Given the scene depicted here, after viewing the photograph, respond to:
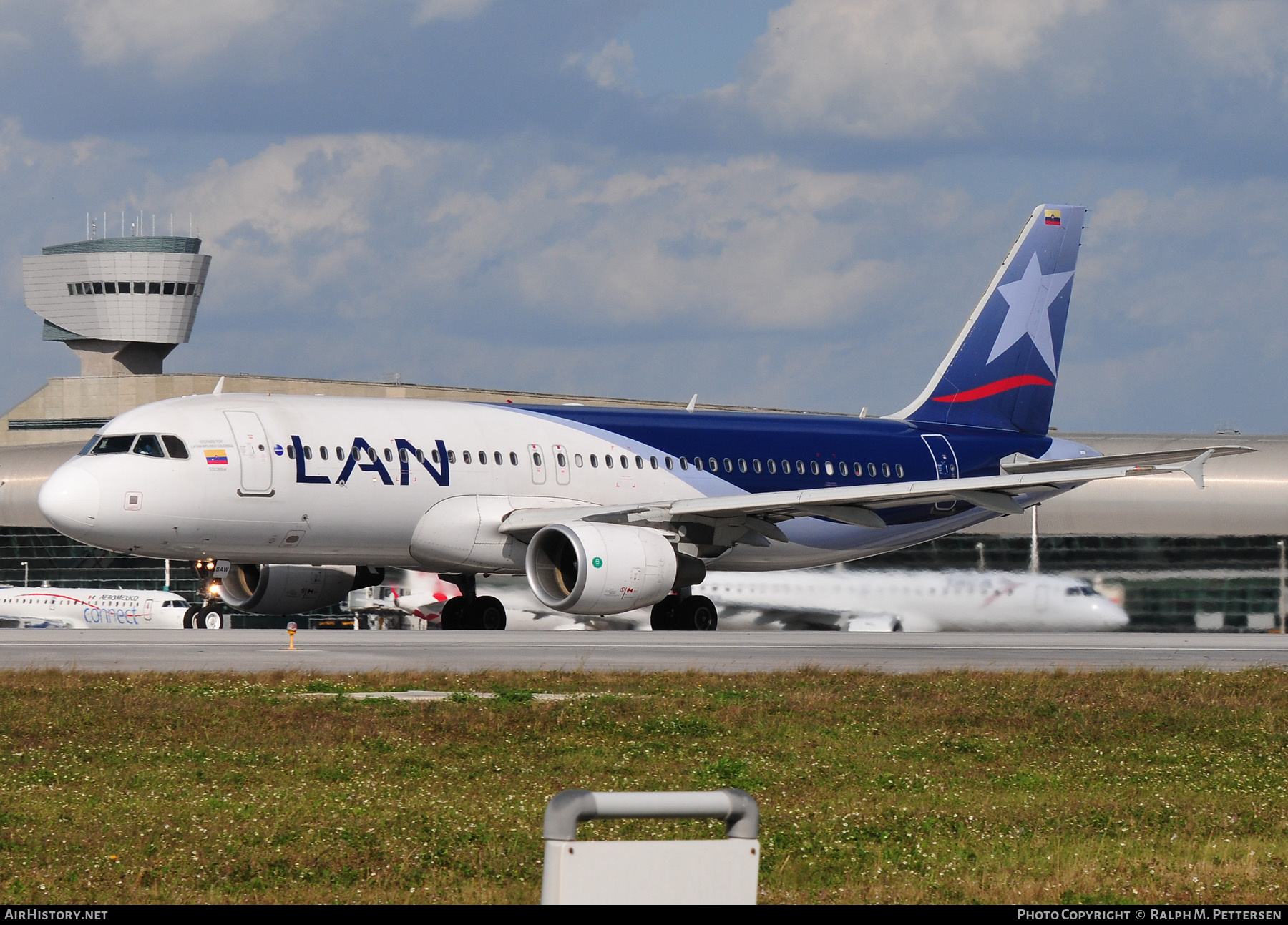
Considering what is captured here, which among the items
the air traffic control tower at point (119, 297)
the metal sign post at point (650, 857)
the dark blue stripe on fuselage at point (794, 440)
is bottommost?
the metal sign post at point (650, 857)

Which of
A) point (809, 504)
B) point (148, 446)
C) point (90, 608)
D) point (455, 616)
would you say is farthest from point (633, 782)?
point (90, 608)

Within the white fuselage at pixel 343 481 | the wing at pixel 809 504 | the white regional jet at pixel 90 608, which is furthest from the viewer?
the white regional jet at pixel 90 608

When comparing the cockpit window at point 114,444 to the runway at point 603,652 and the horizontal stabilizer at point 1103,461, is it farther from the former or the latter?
the horizontal stabilizer at point 1103,461

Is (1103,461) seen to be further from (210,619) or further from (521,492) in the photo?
(210,619)

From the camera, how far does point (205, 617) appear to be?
31.0 meters

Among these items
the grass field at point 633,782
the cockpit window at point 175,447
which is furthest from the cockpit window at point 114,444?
the grass field at point 633,782

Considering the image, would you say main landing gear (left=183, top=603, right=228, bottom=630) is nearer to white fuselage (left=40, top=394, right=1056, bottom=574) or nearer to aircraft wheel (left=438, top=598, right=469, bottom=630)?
white fuselage (left=40, top=394, right=1056, bottom=574)

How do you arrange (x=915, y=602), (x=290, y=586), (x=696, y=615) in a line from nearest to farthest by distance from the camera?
(x=290, y=586) < (x=696, y=615) < (x=915, y=602)

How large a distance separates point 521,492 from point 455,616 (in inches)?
119

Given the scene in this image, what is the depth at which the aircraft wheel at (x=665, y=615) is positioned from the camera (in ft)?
109

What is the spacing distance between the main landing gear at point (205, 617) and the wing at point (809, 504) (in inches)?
218

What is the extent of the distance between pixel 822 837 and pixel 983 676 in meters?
10.8

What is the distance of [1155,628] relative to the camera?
4334cm

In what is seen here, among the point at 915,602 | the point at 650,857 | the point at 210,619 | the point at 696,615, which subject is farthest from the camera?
the point at 915,602
